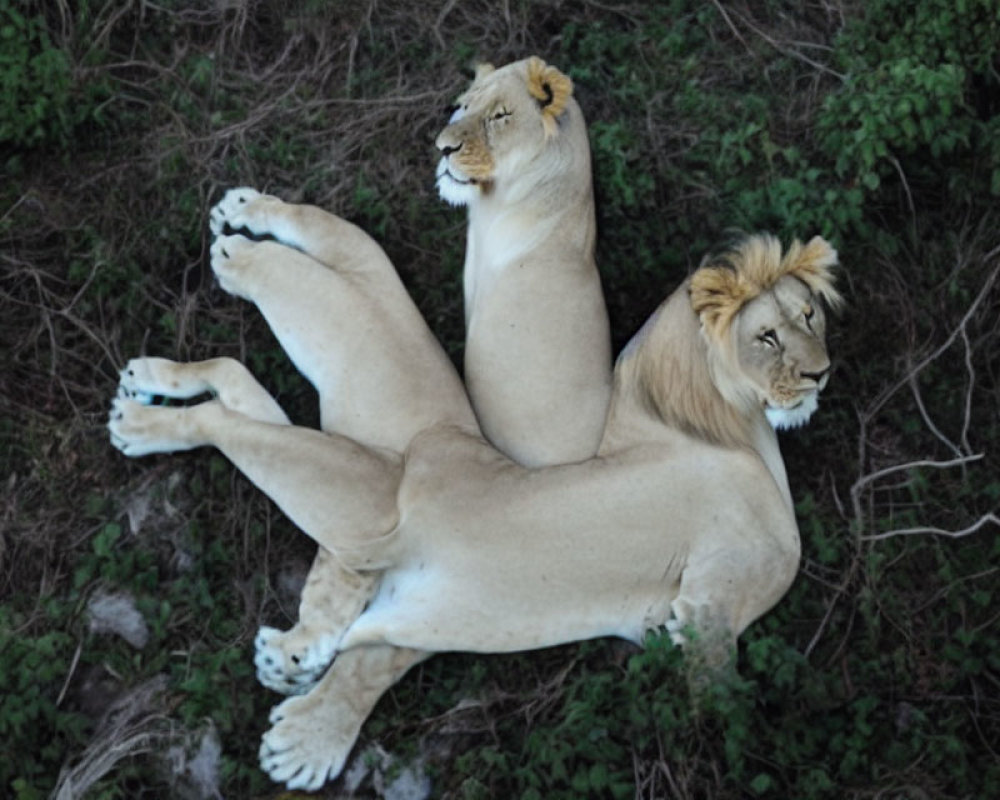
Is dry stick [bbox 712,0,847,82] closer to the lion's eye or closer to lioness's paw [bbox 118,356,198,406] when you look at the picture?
the lion's eye

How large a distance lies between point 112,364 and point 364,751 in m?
1.62

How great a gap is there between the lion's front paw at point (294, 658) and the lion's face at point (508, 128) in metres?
1.48

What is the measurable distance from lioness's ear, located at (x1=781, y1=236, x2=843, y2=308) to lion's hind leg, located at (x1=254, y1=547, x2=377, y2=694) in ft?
5.04

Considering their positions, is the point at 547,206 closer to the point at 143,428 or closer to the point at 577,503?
the point at 577,503

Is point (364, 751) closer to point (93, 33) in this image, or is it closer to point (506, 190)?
point (506, 190)

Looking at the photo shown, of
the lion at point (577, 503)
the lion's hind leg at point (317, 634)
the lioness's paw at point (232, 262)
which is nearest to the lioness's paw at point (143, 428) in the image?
the lion at point (577, 503)

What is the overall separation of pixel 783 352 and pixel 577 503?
722 mm

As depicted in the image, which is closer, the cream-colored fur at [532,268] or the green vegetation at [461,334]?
the green vegetation at [461,334]

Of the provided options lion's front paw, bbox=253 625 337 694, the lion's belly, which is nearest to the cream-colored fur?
the lion's belly

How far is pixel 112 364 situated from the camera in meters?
5.46

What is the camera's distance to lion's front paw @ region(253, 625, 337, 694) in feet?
15.7

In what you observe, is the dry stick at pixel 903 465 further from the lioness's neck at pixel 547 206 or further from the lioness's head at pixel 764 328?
the lioness's neck at pixel 547 206

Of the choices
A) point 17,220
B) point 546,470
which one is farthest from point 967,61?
point 17,220

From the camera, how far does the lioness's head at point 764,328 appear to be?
457 cm
